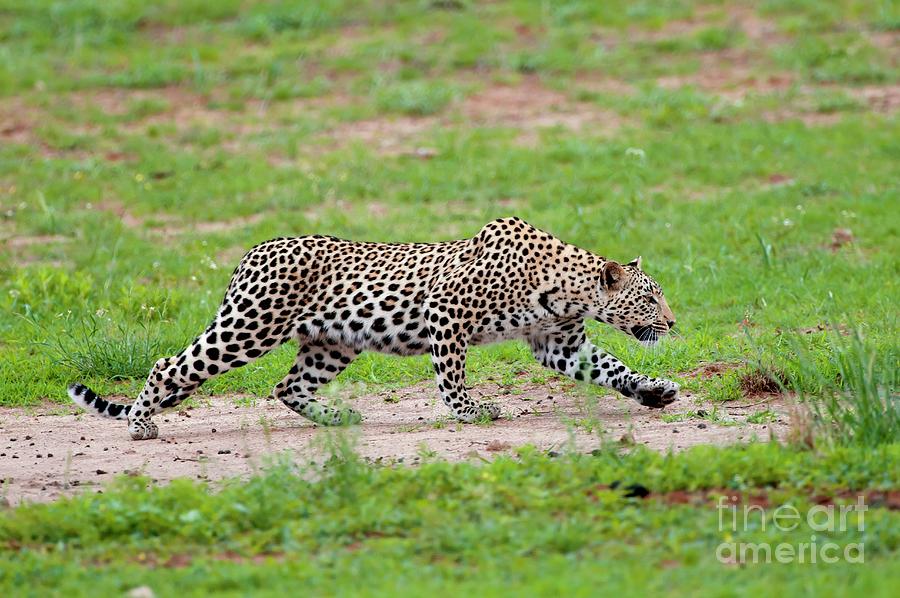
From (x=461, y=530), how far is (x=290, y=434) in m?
3.39

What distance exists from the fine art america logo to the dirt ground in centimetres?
114

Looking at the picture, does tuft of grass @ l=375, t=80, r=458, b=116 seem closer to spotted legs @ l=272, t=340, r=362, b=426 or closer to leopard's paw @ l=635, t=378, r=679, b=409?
spotted legs @ l=272, t=340, r=362, b=426

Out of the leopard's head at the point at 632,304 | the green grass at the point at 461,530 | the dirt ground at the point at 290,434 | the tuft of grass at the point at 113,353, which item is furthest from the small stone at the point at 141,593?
the tuft of grass at the point at 113,353

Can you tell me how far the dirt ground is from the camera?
9273 millimetres

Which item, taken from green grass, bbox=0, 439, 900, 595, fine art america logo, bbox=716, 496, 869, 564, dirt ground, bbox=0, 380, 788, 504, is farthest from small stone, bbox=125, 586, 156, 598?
fine art america logo, bbox=716, 496, 869, 564

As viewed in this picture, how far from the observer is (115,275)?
1455 centimetres

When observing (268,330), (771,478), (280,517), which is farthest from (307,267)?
(771,478)

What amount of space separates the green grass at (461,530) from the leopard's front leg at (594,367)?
2.11m

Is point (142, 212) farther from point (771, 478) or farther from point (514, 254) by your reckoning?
point (771, 478)

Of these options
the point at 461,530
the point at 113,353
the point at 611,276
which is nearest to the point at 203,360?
the point at 113,353

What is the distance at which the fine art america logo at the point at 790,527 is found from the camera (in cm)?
692

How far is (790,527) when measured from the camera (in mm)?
7316

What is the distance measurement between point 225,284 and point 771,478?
7.48 m

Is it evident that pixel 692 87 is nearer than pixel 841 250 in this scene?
No
